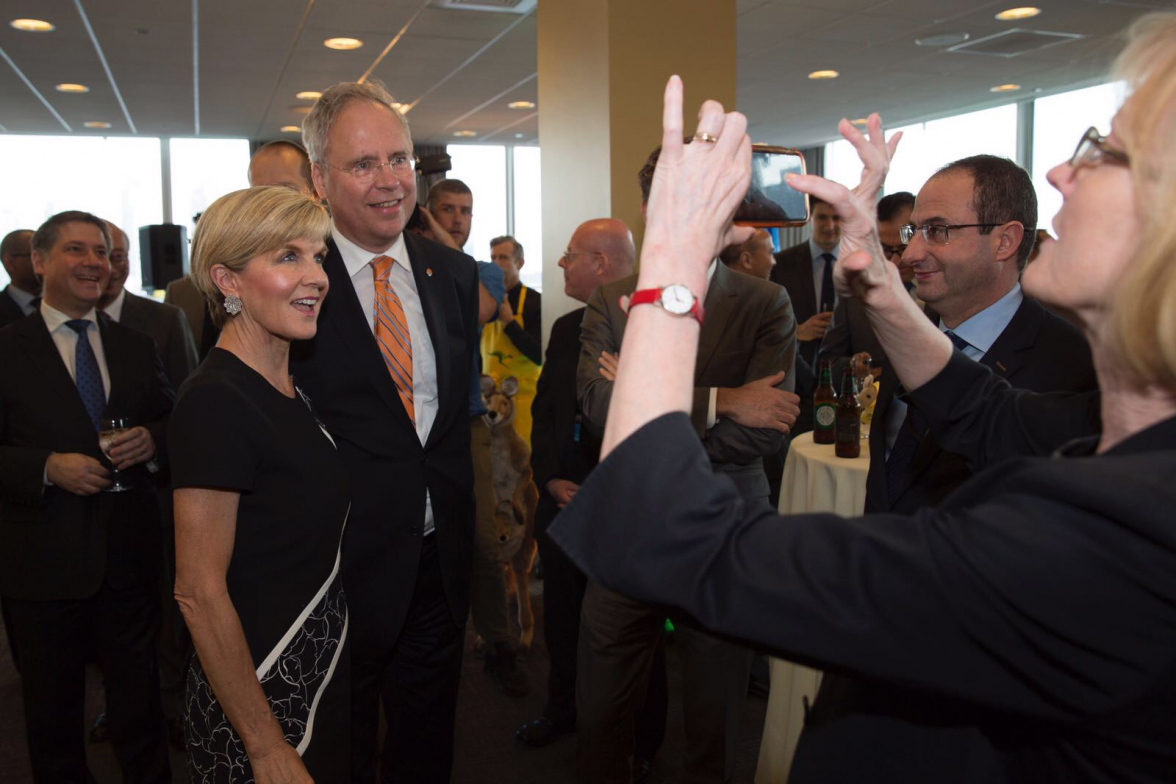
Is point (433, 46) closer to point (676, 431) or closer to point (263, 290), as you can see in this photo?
point (263, 290)

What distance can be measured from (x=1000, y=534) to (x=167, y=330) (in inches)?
146

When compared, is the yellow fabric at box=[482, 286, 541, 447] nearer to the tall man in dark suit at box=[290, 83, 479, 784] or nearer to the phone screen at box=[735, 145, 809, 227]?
the tall man in dark suit at box=[290, 83, 479, 784]

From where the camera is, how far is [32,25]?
6.28 metres

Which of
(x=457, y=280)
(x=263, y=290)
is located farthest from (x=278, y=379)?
(x=457, y=280)

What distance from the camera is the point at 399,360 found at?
2074mm

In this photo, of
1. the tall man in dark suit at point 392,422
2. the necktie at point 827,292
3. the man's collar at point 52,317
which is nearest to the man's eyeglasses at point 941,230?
the tall man in dark suit at point 392,422

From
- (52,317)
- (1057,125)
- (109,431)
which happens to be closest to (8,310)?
(52,317)

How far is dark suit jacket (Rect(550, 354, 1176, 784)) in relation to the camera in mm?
674

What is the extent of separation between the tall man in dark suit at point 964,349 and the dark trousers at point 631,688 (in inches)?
29.9

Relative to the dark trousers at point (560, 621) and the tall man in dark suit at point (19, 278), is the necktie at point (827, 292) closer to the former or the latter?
the dark trousers at point (560, 621)

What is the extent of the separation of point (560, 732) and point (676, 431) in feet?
8.65

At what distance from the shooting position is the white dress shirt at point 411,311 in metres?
2.10

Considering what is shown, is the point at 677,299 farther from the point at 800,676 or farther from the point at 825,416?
the point at 825,416

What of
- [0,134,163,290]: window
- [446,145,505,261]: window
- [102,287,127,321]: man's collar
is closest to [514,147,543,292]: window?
[446,145,505,261]: window
